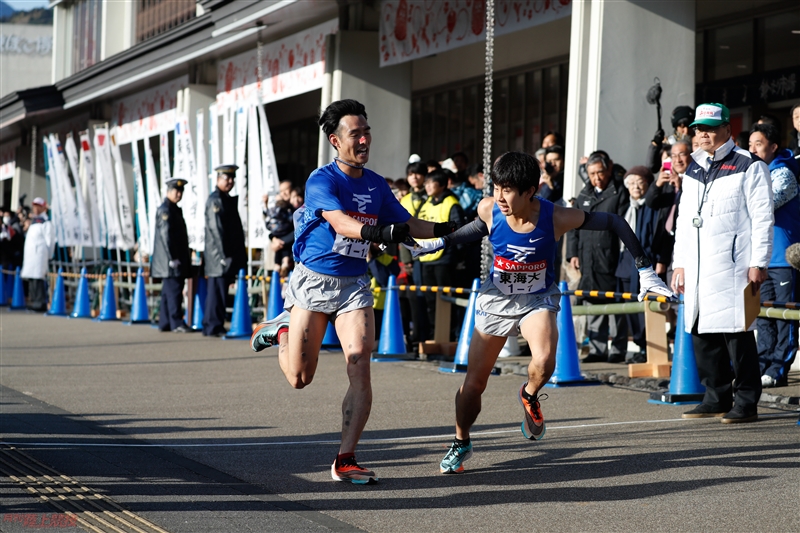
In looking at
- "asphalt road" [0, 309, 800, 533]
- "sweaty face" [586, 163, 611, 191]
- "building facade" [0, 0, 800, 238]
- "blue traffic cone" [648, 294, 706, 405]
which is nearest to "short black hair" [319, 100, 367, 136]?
"asphalt road" [0, 309, 800, 533]

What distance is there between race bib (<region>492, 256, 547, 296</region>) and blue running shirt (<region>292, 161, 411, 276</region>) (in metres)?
0.63

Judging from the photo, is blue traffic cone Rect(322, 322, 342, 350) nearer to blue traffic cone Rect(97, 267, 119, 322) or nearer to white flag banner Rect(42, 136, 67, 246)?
blue traffic cone Rect(97, 267, 119, 322)

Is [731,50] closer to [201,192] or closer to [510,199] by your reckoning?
[201,192]

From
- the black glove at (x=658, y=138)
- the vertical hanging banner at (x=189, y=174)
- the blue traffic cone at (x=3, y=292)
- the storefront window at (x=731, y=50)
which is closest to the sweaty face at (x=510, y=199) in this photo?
the black glove at (x=658, y=138)

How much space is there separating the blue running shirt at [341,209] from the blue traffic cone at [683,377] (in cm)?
328

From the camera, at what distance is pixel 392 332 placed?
12453mm

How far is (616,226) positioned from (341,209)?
1.50 m

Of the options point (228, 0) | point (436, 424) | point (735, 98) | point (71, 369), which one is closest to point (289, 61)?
point (228, 0)

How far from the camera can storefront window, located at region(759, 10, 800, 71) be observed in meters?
14.5

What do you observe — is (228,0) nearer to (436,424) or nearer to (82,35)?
(436,424)

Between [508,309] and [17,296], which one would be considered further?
[17,296]

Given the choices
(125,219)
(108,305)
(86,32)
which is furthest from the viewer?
(86,32)

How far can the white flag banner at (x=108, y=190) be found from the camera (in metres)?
21.4

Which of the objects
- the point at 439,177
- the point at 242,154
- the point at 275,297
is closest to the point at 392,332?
the point at 439,177
